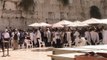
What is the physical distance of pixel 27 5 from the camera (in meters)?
30.3

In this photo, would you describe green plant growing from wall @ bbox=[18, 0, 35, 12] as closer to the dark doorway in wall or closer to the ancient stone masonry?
the ancient stone masonry

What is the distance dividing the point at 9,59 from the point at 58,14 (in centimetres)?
1729

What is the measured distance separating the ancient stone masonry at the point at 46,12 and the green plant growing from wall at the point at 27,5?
0.28 metres

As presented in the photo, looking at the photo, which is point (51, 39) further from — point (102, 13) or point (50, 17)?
point (102, 13)

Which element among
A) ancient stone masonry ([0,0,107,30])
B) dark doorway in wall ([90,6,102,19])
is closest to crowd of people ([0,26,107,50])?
ancient stone masonry ([0,0,107,30])

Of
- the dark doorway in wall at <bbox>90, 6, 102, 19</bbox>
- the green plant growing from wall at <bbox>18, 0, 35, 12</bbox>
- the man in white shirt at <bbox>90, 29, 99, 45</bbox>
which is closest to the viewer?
the man in white shirt at <bbox>90, 29, 99, 45</bbox>

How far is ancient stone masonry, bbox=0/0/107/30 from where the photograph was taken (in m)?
29.6

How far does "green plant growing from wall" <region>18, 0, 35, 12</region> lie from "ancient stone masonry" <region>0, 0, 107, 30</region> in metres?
0.28

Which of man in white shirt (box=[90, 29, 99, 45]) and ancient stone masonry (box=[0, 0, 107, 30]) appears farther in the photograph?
ancient stone masonry (box=[0, 0, 107, 30])

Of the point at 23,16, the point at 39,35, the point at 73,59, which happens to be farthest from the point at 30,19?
the point at 73,59

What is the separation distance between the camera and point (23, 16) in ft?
99.1

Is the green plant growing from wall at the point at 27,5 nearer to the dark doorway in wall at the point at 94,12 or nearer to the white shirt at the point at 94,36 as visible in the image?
the dark doorway in wall at the point at 94,12

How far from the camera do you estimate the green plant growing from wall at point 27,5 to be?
30125 millimetres

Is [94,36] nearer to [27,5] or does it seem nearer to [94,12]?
[27,5]
